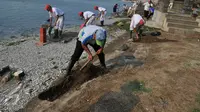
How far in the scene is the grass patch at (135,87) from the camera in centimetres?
611

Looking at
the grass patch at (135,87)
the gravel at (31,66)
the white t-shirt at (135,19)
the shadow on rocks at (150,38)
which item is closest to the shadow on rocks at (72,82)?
the gravel at (31,66)

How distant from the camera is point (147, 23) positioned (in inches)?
667

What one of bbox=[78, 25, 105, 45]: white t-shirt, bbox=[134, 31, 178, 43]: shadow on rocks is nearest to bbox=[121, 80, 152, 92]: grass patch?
bbox=[78, 25, 105, 45]: white t-shirt

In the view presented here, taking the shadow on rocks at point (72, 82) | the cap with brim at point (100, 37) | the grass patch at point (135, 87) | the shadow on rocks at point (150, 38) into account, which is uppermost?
the cap with brim at point (100, 37)

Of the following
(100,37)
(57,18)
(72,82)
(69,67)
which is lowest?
(72,82)

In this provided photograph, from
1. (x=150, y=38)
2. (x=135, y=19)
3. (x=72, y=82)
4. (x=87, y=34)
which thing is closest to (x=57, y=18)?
(x=135, y=19)

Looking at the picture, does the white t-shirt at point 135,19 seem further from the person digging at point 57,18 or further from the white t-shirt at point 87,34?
the white t-shirt at point 87,34

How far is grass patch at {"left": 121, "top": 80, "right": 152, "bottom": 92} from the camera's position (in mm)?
6105

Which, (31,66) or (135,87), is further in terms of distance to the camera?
(31,66)

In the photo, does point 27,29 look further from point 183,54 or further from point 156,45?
point 183,54

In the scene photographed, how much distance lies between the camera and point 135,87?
6.27m

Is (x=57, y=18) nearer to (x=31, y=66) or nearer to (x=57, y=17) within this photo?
(x=57, y=17)

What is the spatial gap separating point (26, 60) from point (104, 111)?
18.4 ft

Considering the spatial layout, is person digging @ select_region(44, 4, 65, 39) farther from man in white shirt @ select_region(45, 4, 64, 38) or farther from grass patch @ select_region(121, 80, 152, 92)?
grass patch @ select_region(121, 80, 152, 92)
